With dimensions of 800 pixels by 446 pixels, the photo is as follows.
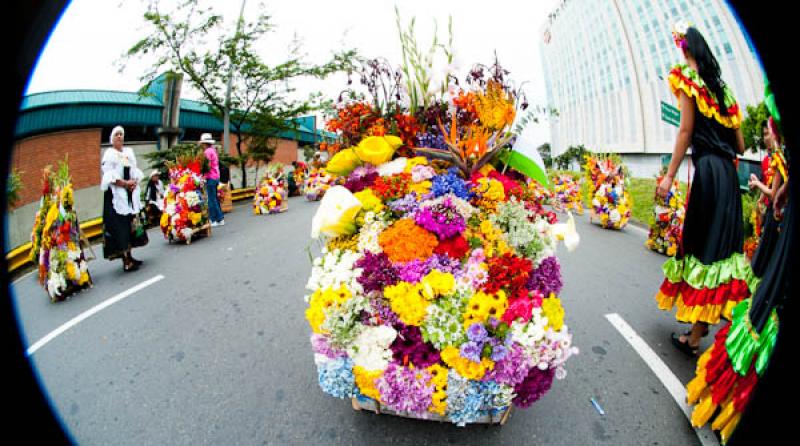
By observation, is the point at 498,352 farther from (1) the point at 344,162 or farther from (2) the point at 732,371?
(1) the point at 344,162

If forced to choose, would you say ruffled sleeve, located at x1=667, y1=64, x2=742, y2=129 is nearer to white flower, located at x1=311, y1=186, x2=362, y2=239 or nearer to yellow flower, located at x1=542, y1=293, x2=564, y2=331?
yellow flower, located at x1=542, y1=293, x2=564, y2=331

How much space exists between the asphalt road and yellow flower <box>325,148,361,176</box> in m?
1.54

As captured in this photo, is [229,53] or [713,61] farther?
[229,53]

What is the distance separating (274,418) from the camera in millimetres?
2127

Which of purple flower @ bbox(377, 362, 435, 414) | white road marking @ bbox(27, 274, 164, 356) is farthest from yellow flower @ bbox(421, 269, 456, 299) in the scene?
white road marking @ bbox(27, 274, 164, 356)

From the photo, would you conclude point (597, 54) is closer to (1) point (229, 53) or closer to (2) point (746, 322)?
(1) point (229, 53)

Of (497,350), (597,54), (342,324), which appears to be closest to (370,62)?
(342,324)

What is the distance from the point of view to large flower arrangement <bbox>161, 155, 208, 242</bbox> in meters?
7.04

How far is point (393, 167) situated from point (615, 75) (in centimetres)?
5184

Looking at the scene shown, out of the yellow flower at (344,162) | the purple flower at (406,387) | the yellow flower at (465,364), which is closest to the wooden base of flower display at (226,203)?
the yellow flower at (344,162)

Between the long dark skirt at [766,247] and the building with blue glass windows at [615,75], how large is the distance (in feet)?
96.2

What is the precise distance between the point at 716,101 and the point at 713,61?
28cm

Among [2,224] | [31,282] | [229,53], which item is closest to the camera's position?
[2,224]

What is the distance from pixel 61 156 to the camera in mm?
11375
